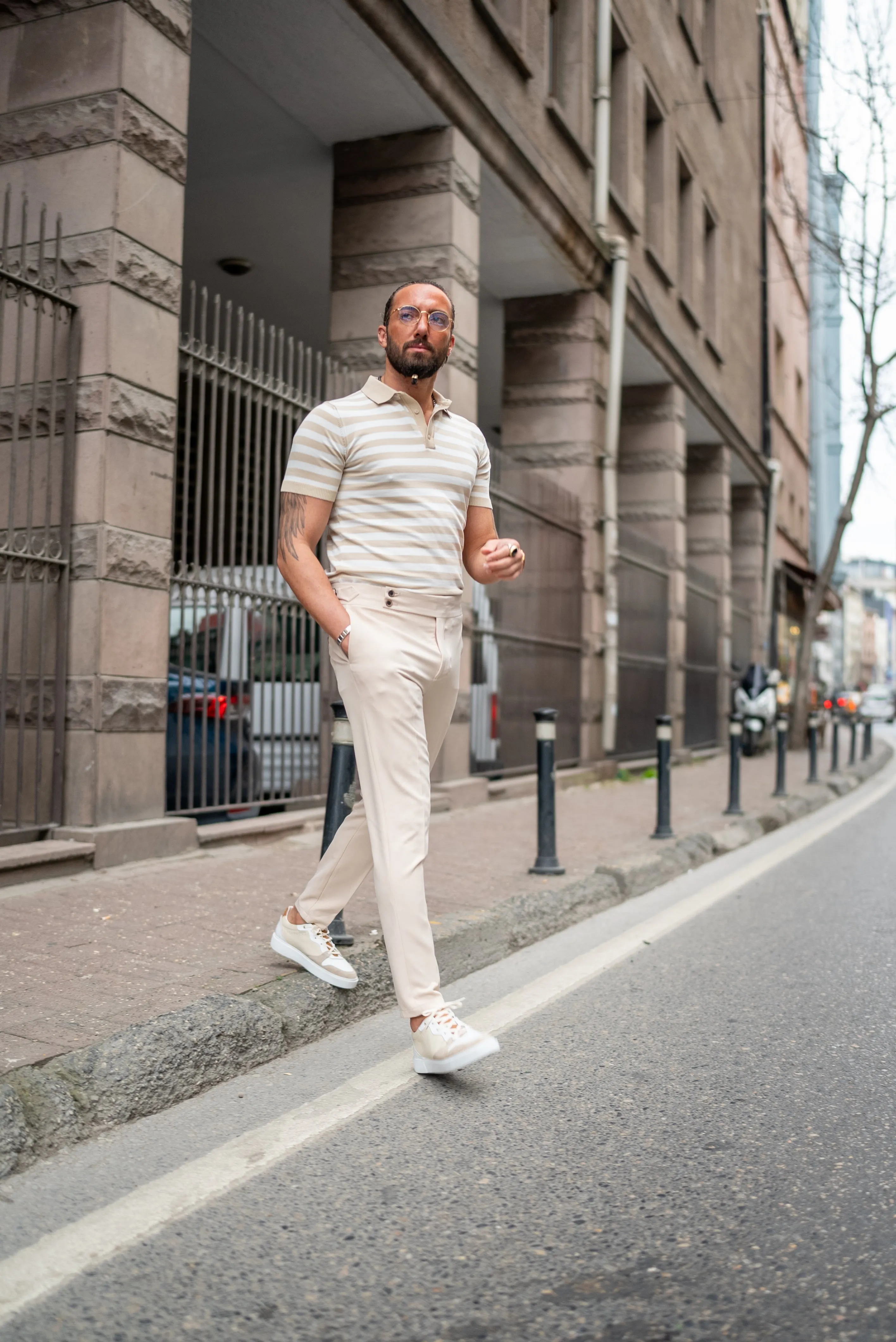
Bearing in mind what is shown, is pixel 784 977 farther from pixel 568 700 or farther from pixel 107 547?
pixel 568 700

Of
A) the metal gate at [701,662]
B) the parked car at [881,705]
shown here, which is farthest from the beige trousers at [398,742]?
the parked car at [881,705]

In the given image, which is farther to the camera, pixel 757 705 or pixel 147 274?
pixel 757 705

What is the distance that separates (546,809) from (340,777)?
247 cm

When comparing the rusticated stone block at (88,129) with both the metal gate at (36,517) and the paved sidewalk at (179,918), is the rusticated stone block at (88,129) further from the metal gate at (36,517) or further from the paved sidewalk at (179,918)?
the paved sidewalk at (179,918)

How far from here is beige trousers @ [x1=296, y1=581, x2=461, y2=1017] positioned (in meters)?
3.36

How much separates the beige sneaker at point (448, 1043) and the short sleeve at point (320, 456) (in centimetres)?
145

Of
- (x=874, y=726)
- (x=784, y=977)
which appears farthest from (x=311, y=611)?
(x=874, y=726)

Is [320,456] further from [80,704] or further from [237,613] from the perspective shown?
[237,613]

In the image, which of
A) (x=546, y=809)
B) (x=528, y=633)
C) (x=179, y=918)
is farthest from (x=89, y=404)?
(x=528, y=633)

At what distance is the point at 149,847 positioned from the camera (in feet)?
20.2

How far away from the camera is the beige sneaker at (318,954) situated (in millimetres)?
3943

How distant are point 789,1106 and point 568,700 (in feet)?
31.8

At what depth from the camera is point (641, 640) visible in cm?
1562

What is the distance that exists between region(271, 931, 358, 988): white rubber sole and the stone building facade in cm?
215
